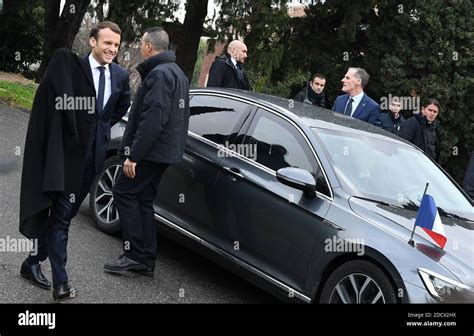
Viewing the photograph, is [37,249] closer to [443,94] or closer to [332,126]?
[332,126]

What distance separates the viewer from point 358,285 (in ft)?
15.1

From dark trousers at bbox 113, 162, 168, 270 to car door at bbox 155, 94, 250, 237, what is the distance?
32 centimetres

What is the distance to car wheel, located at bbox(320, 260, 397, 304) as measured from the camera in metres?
4.46

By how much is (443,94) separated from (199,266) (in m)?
19.1

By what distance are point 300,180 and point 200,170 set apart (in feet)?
3.71

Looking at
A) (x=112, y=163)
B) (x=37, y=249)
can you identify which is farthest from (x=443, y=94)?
(x=37, y=249)

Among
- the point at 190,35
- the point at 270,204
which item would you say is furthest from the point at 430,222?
the point at 190,35

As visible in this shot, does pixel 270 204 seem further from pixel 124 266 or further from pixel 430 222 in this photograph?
pixel 124 266

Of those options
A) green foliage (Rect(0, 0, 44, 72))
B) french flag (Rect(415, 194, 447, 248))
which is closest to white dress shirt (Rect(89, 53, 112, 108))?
french flag (Rect(415, 194, 447, 248))

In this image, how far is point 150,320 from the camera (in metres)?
4.43

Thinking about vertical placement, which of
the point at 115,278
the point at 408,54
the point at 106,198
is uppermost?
the point at 408,54

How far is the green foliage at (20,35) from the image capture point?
23516 millimetres

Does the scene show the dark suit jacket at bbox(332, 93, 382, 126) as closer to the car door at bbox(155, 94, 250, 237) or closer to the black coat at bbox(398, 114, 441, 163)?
the black coat at bbox(398, 114, 441, 163)

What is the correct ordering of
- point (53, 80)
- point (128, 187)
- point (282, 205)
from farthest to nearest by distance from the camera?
point (128, 187)
point (282, 205)
point (53, 80)
